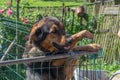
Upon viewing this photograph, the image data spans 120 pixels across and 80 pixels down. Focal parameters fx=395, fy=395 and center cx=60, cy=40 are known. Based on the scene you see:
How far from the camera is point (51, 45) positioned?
3381mm

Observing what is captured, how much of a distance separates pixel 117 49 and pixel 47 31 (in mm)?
4976

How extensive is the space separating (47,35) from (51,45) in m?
0.10

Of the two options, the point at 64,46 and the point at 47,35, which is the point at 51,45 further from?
the point at 64,46

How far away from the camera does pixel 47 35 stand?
3334mm

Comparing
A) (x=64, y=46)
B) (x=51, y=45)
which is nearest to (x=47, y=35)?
(x=51, y=45)

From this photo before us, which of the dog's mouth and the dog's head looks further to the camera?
the dog's head

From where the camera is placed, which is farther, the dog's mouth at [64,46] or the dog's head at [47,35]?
the dog's head at [47,35]

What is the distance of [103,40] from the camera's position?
8414 mm

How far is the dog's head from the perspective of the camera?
10.8ft

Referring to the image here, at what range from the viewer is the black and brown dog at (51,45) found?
127 inches

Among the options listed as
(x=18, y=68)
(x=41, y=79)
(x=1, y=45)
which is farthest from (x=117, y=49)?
(x=41, y=79)

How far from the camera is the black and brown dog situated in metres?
3.23

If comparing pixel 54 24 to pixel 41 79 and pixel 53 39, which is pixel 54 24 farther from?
pixel 41 79

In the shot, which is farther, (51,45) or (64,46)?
(51,45)
